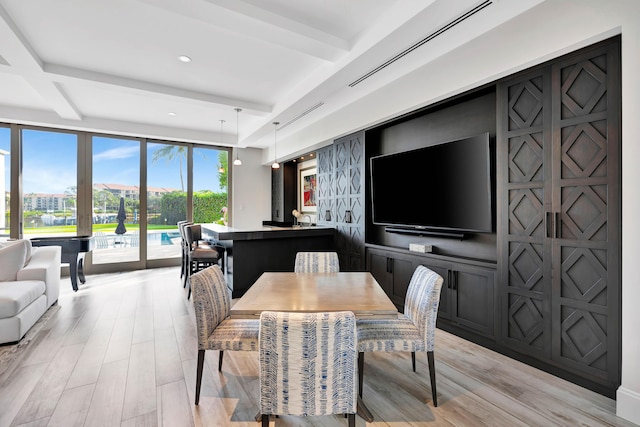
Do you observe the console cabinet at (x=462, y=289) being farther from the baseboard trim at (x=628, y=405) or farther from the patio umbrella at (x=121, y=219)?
the patio umbrella at (x=121, y=219)

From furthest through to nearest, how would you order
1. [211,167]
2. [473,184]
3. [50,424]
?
[211,167]
[473,184]
[50,424]

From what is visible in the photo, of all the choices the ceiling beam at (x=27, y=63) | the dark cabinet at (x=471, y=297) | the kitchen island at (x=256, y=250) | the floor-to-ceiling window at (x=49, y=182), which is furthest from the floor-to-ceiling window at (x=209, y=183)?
the dark cabinet at (x=471, y=297)

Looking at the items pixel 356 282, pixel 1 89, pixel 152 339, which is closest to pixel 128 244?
pixel 1 89

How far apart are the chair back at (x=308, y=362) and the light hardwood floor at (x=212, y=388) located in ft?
2.09

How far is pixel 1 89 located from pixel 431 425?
257 inches

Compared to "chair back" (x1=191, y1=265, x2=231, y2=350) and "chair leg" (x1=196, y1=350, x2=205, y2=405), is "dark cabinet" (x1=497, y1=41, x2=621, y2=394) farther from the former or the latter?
"chair leg" (x1=196, y1=350, x2=205, y2=405)

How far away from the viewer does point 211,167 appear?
297 inches

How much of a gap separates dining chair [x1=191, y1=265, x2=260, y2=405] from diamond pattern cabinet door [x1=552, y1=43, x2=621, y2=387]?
90.5 inches

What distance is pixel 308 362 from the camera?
1.40 metres

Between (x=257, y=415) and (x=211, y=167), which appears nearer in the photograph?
(x=257, y=415)

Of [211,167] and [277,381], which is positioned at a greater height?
[211,167]

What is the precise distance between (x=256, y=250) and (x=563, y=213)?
3.60 meters

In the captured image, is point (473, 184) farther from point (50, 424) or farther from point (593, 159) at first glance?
point (50, 424)

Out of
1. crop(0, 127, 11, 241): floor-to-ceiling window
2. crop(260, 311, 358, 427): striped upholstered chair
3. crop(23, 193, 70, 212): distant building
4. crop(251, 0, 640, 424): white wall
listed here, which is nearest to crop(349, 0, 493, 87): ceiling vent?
crop(251, 0, 640, 424): white wall
